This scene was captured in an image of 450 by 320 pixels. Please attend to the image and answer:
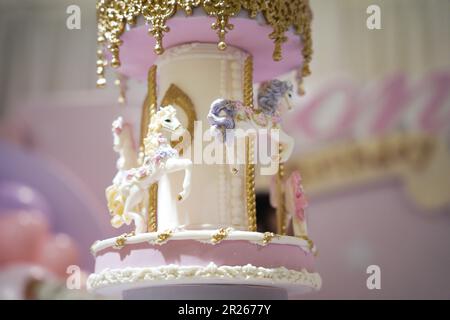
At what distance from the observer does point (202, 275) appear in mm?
4379

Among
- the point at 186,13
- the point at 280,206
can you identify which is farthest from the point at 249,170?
the point at 186,13

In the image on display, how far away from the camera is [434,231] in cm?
781

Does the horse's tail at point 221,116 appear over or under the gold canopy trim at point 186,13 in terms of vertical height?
under

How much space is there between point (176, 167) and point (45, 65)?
4.43 metres

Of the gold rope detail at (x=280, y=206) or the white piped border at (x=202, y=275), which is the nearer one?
the white piped border at (x=202, y=275)

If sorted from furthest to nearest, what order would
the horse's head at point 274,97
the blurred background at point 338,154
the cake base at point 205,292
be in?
the blurred background at point 338,154, the horse's head at point 274,97, the cake base at point 205,292

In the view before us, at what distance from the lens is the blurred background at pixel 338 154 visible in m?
7.85

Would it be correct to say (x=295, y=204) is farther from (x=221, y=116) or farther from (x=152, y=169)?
(x=152, y=169)

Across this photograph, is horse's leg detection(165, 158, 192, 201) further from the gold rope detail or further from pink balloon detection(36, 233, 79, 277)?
pink balloon detection(36, 233, 79, 277)

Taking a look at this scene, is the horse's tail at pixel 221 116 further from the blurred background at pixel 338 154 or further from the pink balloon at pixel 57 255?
the pink balloon at pixel 57 255

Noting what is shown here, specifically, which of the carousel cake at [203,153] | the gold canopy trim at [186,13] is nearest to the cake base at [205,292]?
the carousel cake at [203,153]

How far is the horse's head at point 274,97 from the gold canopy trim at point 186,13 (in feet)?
0.99

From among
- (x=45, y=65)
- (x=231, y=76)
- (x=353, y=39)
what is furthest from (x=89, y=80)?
(x=231, y=76)

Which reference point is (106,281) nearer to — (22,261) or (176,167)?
(176,167)
